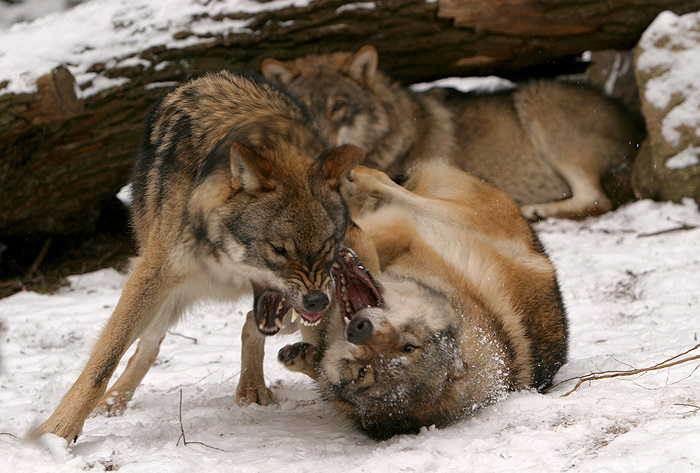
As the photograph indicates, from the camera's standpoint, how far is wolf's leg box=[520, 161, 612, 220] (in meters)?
7.56

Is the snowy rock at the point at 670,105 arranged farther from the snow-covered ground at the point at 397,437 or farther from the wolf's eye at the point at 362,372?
the wolf's eye at the point at 362,372

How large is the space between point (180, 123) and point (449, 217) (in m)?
1.61

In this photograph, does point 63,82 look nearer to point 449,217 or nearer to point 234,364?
point 234,364

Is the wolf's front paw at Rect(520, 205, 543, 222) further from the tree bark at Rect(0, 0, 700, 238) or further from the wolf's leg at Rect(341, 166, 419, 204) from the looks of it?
the wolf's leg at Rect(341, 166, 419, 204)

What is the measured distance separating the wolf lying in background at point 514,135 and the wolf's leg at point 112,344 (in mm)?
4124

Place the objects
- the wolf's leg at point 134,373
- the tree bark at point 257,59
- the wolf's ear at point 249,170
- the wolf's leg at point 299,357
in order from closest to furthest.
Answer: the wolf's ear at point 249,170, the wolf's leg at point 299,357, the wolf's leg at point 134,373, the tree bark at point 257,59

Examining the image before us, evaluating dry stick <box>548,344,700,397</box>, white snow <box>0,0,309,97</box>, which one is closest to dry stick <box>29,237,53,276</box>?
white snow <box>0,0,309,97</box>

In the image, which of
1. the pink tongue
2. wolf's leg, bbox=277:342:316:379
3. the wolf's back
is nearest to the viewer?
the pink tongue

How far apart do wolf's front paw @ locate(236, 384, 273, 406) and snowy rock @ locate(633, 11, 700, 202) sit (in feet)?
15.4

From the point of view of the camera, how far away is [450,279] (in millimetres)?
3787

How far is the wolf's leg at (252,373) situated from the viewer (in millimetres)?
4035

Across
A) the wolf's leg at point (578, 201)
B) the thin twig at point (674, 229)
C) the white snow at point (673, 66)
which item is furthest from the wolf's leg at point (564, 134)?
the thin twig at point (674, 229)

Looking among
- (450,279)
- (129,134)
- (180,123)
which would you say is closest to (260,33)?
(129,134)

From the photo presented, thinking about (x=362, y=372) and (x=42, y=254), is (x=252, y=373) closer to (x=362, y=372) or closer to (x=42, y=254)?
(x=362, y=372)
